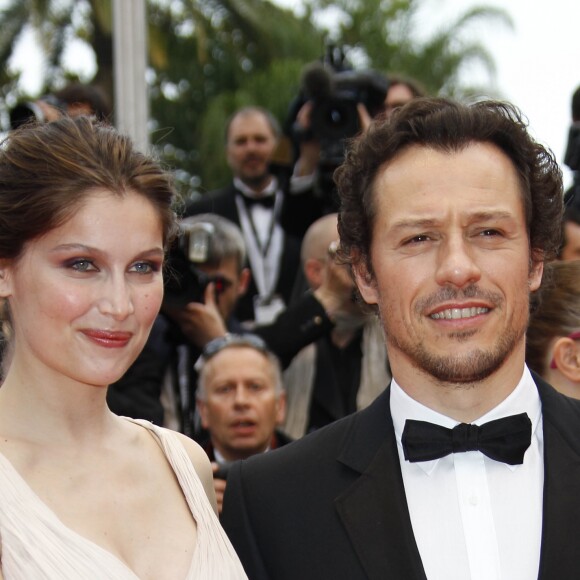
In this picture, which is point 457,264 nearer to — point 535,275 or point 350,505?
point 535,275

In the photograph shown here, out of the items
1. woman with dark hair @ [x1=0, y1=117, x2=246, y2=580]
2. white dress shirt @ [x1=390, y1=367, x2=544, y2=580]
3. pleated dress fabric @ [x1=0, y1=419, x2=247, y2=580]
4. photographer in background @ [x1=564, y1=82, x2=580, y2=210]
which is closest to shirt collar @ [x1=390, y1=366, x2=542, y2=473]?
white dress shirt @ [x1=390, y1=367, x2=544, y2=580]

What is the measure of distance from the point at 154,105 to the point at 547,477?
1845 cm

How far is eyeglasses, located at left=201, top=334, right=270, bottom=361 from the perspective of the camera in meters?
4.61

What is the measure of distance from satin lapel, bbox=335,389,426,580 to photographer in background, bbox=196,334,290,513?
1.67 meters

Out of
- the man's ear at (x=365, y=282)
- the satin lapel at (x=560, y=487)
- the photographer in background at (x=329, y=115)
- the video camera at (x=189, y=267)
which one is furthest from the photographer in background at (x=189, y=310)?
the satin lapel at (x=560, y=487)

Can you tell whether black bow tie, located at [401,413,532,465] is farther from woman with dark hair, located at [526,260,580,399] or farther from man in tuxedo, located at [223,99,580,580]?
woman with dark hair, located at [526,260,580,399]

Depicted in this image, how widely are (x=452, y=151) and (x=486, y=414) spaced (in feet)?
2.31

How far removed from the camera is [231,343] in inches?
183

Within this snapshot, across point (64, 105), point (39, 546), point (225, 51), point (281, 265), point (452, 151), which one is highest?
point (225, 51)

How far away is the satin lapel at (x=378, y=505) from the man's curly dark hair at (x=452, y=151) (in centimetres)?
50

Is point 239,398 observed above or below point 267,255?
below

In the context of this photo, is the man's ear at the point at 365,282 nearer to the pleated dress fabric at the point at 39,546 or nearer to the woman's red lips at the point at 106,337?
the woman's red lips at the point at 106,337

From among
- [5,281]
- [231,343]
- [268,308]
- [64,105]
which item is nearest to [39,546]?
[5,281]

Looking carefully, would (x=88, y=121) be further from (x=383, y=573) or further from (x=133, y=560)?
(x=383, y=573)
